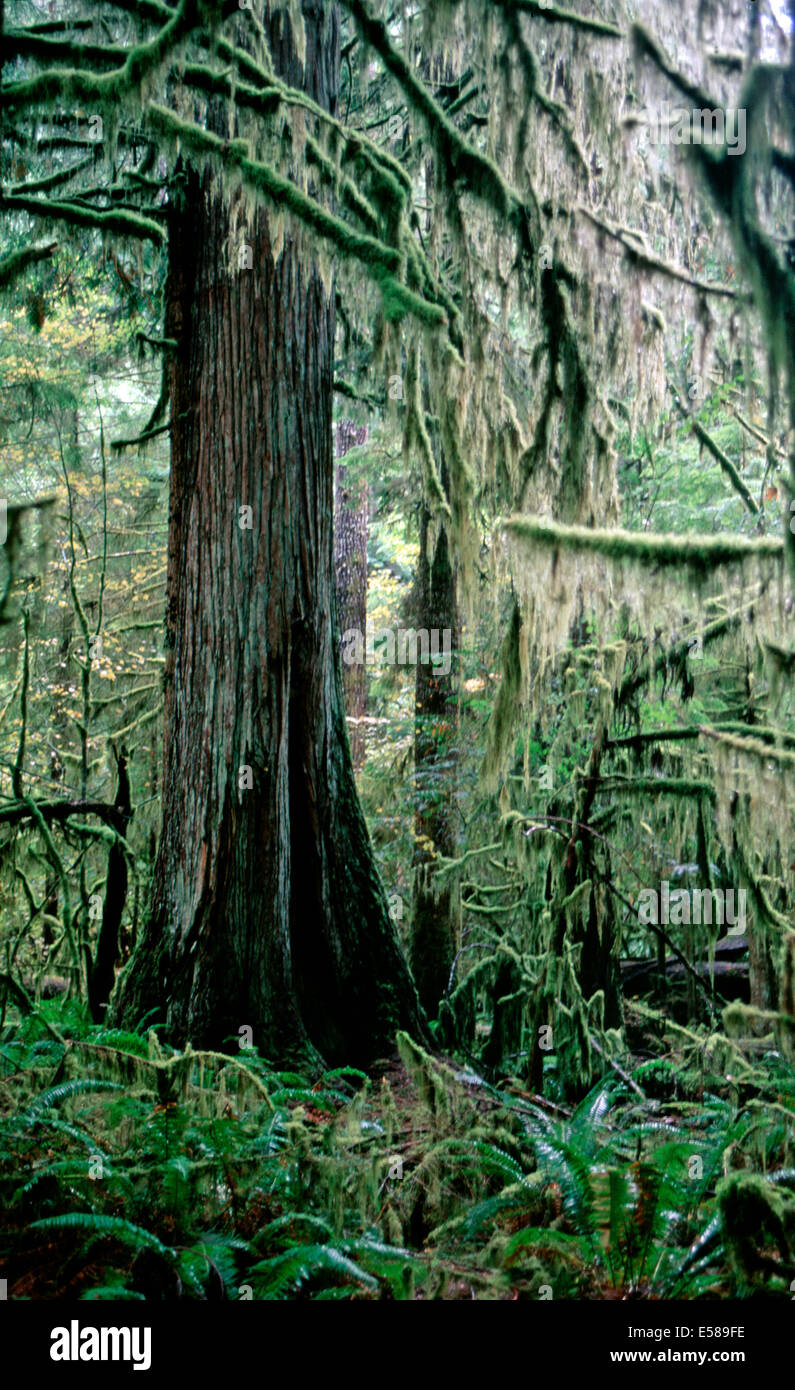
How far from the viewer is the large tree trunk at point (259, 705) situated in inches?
203

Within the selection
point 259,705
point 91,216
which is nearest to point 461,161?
point 91,216

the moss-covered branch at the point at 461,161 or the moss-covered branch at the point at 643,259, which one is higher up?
the moss-covered branch at the point at 461,161

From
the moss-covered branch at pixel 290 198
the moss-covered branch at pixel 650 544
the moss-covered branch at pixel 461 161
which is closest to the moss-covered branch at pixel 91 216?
the moss-covered branch at pixel 290 198

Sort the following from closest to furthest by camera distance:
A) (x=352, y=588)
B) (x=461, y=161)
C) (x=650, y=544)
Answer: (x=650, y=544)
(x=461, y=161)
(x=352, y=588)

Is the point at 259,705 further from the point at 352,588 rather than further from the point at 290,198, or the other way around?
the point at 352,588

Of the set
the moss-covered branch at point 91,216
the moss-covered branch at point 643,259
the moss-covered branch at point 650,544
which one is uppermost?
the moss-covered branch at point 91,216

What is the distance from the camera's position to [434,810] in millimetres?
8758

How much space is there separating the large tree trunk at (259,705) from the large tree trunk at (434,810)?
3028 mm

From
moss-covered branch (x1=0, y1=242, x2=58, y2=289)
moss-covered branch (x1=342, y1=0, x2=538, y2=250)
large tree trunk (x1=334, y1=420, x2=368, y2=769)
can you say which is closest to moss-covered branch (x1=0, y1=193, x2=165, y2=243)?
moss-covered branch (x1=0, y1=242, x2=58, y2=289)

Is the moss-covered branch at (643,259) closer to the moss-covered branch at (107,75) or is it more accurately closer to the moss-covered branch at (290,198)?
the moss-covered branch at (290,198)

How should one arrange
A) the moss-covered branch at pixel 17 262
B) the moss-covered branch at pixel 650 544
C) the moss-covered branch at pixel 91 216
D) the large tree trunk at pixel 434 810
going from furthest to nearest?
1. the large tree trunk at pixel 434 810
2. the moss-covered branch at pixel 91 216
3. the moss-covered branch at pixel 17 262
4. the moss-covered branch at pixel 650 544

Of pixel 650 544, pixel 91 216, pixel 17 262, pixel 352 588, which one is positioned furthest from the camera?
pixel 352 588

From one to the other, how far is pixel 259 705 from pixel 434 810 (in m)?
3.68

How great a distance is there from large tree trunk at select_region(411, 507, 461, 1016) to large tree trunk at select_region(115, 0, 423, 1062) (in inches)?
119
